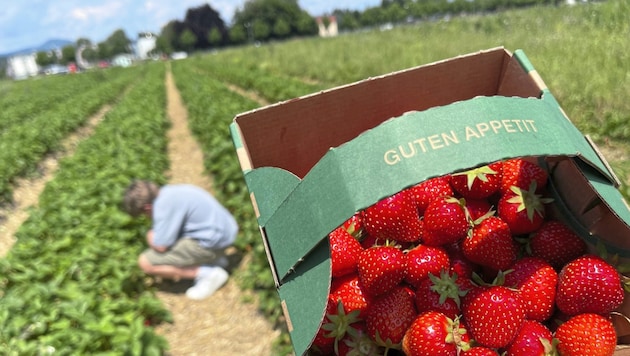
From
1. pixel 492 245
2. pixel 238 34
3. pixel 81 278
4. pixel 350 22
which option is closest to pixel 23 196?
pixel 81 278

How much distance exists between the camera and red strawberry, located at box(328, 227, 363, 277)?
130cm

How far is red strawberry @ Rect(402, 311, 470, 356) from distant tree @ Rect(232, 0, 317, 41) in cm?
8700

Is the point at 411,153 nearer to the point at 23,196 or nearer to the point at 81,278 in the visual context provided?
the point at 81,278

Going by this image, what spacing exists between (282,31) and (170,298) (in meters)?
84.6

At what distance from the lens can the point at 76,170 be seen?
685 centimetres

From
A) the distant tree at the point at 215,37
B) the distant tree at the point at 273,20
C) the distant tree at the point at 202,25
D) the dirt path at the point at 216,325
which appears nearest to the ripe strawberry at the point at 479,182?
the dirt path at the point at 216,325

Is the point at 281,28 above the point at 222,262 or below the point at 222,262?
above

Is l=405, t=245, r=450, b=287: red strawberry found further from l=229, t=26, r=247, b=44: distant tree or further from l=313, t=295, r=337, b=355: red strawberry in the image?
l=229, t=26, r=247, b=44: distant tree

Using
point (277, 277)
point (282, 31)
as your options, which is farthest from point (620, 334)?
point (282, 31)

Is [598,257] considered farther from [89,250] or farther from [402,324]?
[89,250]

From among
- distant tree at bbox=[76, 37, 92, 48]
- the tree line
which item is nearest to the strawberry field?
the tree line

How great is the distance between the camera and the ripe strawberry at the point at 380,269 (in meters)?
1.24

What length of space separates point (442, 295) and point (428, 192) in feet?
1.09

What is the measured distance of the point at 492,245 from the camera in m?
1.27
